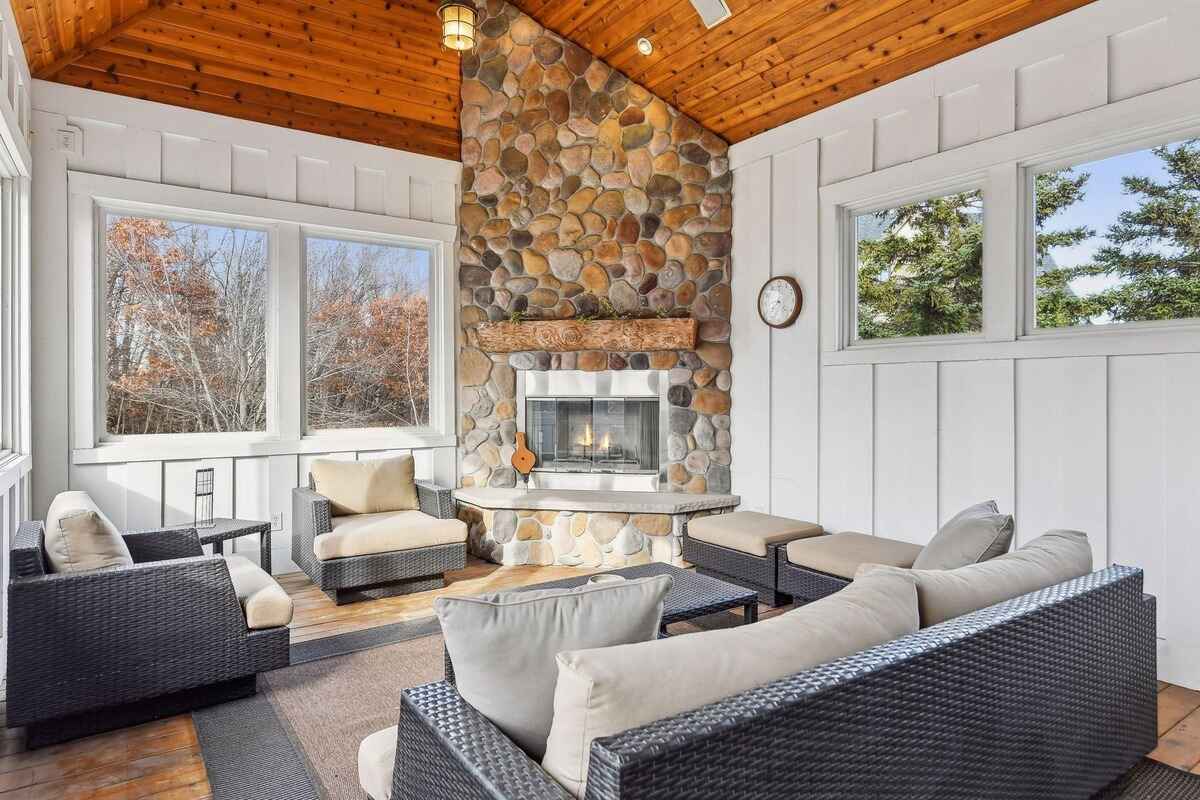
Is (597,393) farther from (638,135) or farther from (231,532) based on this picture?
(231,532)

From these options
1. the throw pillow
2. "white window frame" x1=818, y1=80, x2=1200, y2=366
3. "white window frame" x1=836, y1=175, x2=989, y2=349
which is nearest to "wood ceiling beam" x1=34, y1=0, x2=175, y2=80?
"white window frame" x1=818, y1=80, x2=1200, y2=366

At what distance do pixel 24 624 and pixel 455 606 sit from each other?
1.97 metres

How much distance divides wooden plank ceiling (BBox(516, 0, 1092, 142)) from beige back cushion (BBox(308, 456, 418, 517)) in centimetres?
320

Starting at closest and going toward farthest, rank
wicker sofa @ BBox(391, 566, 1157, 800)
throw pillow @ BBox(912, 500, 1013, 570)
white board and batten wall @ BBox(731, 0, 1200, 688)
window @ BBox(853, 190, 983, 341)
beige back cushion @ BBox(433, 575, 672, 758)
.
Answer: wicker sofa @ BBox(391, 566, 1157, 800) < beige back cushion @ BBox(433, 575, 672, 758) < throw pillow @ BBox(912, 500, 1013, 570) < white board and batten wall @ BBox(731, 0, 1200, 688) < window @ BBox(853, 190, 983, 341)

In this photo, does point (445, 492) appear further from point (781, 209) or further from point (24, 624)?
point (781, 209)

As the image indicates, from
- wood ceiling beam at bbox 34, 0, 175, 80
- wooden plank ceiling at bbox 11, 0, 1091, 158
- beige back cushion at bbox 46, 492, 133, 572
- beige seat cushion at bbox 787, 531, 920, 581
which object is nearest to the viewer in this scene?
beige back cushion at bbox 46, 492, 133, 572

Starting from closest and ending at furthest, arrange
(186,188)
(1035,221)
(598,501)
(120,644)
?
(120,644)
(1035,221)
(186,188)
(598,501)

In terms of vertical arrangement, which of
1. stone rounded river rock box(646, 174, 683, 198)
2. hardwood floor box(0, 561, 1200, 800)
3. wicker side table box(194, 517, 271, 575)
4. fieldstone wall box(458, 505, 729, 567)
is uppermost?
stone rounded river rock box(646, 174, 683, 198)

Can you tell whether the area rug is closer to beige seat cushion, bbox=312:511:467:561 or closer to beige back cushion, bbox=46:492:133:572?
beige seat cushion, bbox=312:511:467:561

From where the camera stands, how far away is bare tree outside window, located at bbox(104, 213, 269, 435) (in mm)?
4254

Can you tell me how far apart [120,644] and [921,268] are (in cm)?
420

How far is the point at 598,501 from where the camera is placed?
4.85 m

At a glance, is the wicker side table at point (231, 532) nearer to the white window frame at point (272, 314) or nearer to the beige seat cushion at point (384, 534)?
the beige seat cushion at point (384, 534)

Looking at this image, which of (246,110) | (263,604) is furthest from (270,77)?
(263,604)
